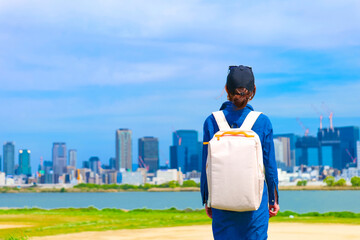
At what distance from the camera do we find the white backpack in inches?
179

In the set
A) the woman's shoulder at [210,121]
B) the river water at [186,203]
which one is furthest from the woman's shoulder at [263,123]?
the river water at [186,203]

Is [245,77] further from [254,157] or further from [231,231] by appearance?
[231,231]

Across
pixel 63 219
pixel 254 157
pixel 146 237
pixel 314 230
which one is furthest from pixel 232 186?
pixel 63 219

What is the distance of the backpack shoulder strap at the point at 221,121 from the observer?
16.0 ft

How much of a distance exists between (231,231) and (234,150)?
2.29 feet

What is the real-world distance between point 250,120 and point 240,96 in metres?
0.21

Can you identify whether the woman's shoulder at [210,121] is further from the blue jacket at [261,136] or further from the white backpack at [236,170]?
the white backpack at [236,170]

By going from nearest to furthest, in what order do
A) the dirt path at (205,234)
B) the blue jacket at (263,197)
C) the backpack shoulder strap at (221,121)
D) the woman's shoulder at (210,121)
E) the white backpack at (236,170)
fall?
the white backpack at (236,170) < the blue jacket at (263,197) < the backpack shoulder strap at (221,121) < the woman's shoulder at (210,121) < the dirt path at (205,234)

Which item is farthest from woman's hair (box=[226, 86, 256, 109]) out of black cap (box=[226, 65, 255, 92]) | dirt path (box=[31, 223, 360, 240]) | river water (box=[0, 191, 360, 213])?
river water (box=[0, 191, 360, 213])

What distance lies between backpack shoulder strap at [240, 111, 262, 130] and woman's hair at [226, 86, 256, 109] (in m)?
0.11

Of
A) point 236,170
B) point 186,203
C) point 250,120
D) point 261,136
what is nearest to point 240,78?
point 250,120

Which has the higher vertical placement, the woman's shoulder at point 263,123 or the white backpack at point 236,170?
the woman's shoulder at point 263,123

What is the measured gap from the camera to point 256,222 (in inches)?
187

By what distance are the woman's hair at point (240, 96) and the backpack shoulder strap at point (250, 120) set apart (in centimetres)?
11
